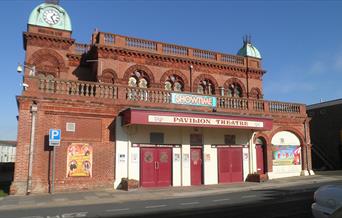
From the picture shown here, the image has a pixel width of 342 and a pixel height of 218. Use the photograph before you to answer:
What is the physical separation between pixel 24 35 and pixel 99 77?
629 centimetres

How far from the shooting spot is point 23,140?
17125mm

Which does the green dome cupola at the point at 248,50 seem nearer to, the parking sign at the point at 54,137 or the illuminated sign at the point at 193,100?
the illuminated sign at the point at 193,100

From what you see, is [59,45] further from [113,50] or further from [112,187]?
[112,187]

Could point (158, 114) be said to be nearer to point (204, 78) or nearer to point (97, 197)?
point (97, 197)

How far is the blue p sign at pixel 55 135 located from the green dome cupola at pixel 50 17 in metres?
10.9

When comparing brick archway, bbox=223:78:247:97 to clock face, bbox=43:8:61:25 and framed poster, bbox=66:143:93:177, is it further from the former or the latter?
clock face, bbox=43:8:61:25

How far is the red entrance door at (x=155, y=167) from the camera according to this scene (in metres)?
19.9

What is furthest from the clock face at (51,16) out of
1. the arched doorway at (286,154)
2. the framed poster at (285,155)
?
the framed poster at (285,155)

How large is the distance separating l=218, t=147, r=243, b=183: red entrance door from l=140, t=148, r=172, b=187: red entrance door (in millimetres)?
3871

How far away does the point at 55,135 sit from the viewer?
1697 cm

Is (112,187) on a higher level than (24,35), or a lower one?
lower

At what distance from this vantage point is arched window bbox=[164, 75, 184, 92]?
86.3 feet

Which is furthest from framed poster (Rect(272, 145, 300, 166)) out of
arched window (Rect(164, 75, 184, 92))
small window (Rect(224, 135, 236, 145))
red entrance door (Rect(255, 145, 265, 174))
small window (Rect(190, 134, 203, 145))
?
arched window (Rect(164, 75, 184, 92))

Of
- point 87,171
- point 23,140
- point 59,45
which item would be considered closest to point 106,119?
point 87,171
